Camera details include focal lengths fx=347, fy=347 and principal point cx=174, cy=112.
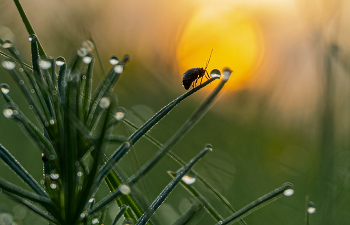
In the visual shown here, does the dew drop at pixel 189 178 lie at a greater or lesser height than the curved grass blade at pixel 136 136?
lesser

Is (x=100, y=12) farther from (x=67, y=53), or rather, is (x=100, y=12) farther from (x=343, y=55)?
(x=343, y=55)

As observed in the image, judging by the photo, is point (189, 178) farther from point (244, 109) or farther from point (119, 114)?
point (244, 109)

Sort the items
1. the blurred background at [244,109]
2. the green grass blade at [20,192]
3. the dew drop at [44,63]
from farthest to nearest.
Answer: the blurred background at [244,109]
the dew drop at [44,63]
the green grass blade at [20,192]

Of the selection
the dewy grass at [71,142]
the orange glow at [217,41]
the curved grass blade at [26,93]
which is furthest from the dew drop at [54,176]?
the orange glow at [217,41]

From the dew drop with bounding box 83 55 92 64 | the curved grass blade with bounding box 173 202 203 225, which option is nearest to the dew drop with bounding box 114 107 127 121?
the dew drop with bounding box 83 55 92 64

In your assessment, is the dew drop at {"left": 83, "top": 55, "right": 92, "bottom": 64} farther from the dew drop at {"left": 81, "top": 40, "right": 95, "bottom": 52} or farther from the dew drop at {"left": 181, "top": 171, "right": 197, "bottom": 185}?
the dew drop at {"left": 181, "top": 171, "right": 197, "bottom": 185}

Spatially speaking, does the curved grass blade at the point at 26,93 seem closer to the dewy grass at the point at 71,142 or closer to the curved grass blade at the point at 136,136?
the dewy grass at the point at 71,142

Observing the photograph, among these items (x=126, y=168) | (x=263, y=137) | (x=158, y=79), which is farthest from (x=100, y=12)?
(x=263, y=137)

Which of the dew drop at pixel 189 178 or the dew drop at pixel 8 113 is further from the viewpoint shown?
the dew drop at pixel 189 178

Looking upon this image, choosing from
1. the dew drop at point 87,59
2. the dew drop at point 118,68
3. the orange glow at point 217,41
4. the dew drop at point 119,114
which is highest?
the orange glow at point 217,41
